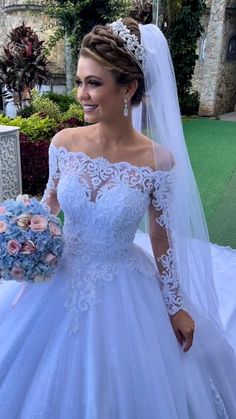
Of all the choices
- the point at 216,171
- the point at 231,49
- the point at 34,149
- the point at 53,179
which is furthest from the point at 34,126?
the point at 231,49

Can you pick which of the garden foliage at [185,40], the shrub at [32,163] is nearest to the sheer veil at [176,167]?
the shrub at [32,163]

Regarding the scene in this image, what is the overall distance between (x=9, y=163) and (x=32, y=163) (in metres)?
0.74

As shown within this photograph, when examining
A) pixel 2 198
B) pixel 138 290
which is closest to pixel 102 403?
pixel 138 290

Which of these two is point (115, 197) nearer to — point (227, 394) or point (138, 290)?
point (138, 290)

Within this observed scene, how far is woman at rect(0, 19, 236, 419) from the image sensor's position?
1302mm

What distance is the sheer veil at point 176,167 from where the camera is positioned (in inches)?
55.5

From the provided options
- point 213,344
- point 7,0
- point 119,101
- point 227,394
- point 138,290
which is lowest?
point 227,394

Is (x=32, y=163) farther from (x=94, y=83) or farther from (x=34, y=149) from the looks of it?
(x=94, y=83)

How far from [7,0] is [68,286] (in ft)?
51.8

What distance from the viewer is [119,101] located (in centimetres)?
134

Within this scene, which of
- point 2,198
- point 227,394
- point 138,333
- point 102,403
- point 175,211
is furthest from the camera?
point 2,198

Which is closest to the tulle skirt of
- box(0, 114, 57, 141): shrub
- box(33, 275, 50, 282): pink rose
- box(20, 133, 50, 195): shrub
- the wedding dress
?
the wedding dress

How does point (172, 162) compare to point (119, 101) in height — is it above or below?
below

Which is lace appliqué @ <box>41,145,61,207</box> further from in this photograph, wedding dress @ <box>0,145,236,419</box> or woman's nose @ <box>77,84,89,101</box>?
woman's nose @ <box>77,84,89,101</box>
